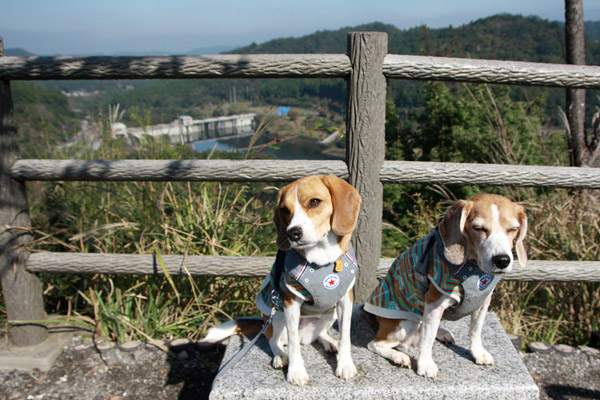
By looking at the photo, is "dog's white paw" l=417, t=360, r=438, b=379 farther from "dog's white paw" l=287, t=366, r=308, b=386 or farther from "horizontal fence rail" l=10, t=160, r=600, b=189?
"horizontal fence rail" l=10, t=160, r=600, b=189

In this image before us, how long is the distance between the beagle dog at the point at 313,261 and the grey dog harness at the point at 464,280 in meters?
0.35

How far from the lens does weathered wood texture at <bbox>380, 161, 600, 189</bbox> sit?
109 inches

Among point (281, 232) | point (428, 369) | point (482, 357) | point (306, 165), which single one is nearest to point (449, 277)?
point (428, 369)

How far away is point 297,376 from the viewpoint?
7.25 feet

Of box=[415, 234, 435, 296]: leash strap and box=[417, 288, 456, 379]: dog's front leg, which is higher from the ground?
box=[415, 234, 435, 296]: leash strap

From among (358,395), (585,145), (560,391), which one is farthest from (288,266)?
(585,145)

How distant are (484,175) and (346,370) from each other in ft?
4.98

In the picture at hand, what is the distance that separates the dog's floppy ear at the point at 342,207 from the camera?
2.01m

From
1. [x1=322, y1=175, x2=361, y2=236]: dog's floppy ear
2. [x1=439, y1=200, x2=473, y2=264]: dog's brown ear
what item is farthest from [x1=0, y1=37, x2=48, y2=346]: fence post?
[x1=439, y1=200, x2=473, y2=264]: dog's brown ear

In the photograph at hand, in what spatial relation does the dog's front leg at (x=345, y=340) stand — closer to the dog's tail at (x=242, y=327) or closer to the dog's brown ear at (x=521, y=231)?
the dog's tail at (x=242, y=327)

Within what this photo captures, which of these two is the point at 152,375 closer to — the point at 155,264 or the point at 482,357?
the point at 155,264

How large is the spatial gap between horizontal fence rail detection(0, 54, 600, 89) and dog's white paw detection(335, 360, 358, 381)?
1.71 meters

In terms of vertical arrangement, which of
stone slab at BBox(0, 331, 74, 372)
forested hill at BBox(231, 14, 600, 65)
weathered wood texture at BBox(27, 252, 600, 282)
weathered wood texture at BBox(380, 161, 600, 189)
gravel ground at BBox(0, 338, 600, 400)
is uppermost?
forested hill at BBox(231, 14, 600, 65)

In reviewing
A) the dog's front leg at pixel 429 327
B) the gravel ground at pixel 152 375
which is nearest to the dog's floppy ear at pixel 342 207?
the dog's front leg at pixel 429 327
